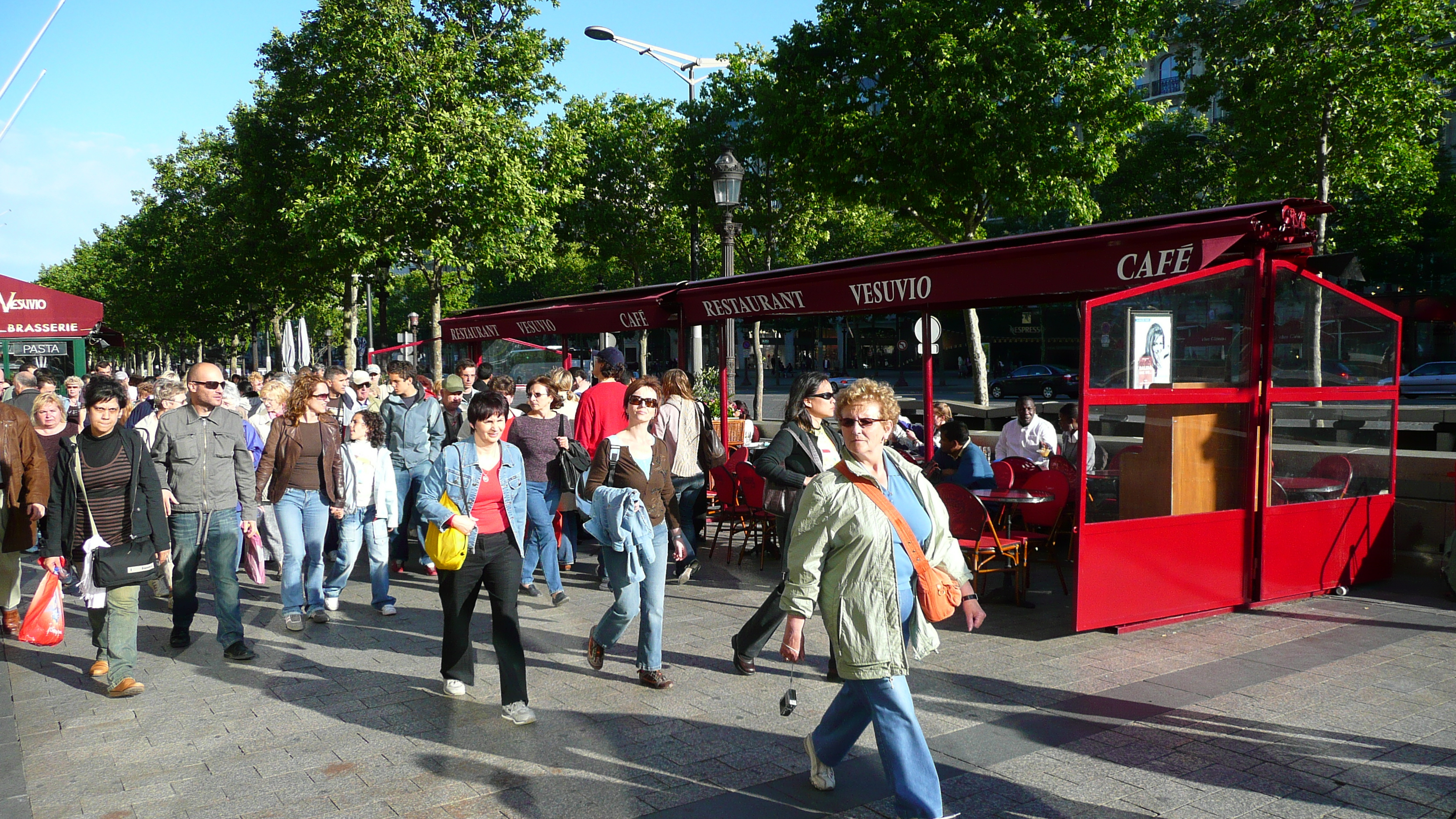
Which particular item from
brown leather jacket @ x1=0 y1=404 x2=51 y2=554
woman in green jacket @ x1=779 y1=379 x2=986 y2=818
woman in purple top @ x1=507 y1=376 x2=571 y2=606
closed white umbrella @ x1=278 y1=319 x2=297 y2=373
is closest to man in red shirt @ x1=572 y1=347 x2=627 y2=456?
woman in purple top @ x1=507 y1=376 x2=571 y2=606

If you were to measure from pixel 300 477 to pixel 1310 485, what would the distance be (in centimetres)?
699

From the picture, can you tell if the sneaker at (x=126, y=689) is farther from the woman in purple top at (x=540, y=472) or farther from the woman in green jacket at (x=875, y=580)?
the woman in green jacket at (x=875, y=580)

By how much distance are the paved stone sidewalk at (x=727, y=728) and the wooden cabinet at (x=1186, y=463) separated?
0.80 m

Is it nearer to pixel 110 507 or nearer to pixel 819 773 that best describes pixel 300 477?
pixel 110 507

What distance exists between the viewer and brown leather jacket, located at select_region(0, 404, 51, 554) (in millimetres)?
6156

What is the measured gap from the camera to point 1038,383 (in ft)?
127

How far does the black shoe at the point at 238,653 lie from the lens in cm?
621

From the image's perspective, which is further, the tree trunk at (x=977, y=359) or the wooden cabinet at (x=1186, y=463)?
the tree trunk at (x=977, y=359)

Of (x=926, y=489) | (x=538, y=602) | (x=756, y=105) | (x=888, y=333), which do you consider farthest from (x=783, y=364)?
(x=926, y=489)

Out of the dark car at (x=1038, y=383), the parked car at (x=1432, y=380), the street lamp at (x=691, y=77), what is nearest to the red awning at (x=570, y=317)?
the street lamp at (x=691, y=77)

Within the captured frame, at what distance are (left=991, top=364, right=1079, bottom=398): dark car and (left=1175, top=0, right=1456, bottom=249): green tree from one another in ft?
66.9

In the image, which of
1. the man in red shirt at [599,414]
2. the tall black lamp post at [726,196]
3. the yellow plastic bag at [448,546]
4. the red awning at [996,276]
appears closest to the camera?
the yellow plastic bag at [448,546]

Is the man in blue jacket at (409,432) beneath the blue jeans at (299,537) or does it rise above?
above

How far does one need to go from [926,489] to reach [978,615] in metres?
0.49
